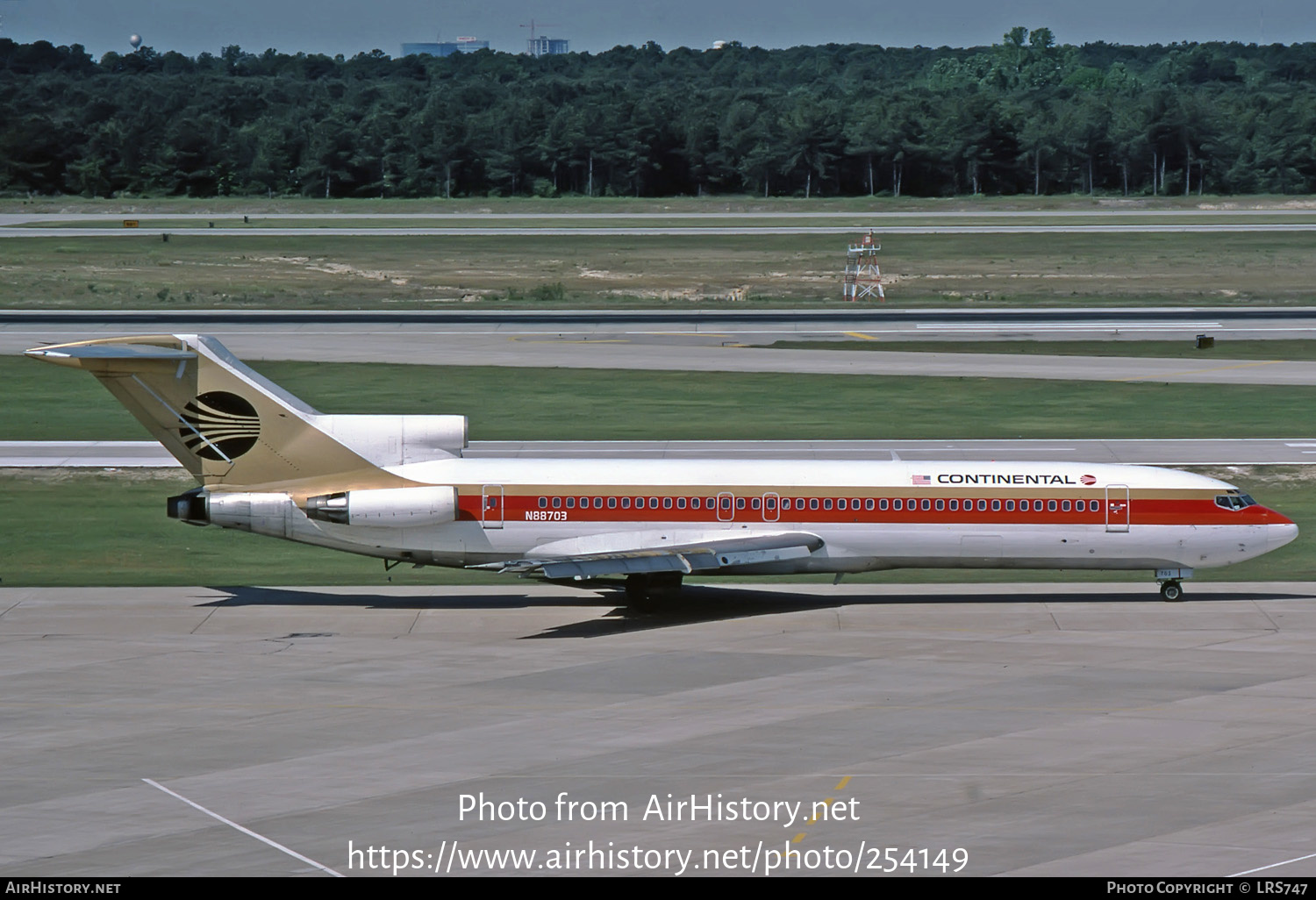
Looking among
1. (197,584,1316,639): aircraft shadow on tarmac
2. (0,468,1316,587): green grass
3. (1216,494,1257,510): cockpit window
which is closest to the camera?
(197,584,1316,639): aircraft shadow on tarmac

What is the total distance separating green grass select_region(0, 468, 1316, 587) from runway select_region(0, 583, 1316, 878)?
1.31m

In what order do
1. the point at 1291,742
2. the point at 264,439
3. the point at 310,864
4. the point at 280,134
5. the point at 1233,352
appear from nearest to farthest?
the point at 310,864 < the point at 1291,742 < the point at 264,439 < the point at 1233,352 < the point at 280,134

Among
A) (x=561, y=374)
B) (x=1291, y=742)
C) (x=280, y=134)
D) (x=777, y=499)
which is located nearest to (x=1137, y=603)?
(x=777, y=499)

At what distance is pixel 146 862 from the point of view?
20.2 meters

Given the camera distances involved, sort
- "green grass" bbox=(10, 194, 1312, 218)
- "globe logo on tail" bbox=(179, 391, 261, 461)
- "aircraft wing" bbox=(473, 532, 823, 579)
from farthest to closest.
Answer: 1. "green grass" bbox=(10, 194, 1312, 218)
2. "globe logo on tail" bbox=(179, 391, 261, 461)
3. "aircraft wing" bbox=(473, 532, 823, 579)

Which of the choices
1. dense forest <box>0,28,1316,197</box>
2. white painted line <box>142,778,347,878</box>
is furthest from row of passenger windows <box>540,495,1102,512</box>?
dense forest <box>0,28,1316,197</box>

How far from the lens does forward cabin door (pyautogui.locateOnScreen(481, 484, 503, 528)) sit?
1367 inches

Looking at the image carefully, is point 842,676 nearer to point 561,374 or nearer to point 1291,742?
point 1291,742

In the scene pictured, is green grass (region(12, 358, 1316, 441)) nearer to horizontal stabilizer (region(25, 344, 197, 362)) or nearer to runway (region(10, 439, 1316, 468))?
runway (region(10, 439, 1316, 468))

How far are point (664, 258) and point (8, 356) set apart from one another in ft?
175

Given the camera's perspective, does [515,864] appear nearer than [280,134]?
Yes

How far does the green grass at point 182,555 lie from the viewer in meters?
38.7

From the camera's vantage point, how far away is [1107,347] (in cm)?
7581

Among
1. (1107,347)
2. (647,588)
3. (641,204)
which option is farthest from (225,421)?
(641,204)
